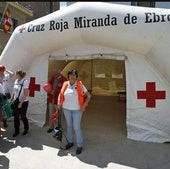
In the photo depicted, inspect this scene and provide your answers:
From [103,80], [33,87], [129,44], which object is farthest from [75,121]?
[103,80]

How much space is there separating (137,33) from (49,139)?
8.65 feet

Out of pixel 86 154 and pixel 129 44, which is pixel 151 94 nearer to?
pixel 129 44

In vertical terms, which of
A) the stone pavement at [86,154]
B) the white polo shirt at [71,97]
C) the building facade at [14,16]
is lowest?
Answer: the stone pavement at [86,154]

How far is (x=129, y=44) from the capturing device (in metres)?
5.48

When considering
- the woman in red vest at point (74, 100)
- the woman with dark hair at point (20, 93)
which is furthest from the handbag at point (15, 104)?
the woman in red vest at point (74, 100)

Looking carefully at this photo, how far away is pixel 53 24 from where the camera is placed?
5.88 m

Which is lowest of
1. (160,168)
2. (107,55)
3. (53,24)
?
(160,168)

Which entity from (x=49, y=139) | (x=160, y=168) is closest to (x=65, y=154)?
(x=49, y=139)

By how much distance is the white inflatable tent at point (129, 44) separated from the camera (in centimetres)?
526

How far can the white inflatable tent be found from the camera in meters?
5.26

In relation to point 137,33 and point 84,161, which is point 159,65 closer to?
point 137,33

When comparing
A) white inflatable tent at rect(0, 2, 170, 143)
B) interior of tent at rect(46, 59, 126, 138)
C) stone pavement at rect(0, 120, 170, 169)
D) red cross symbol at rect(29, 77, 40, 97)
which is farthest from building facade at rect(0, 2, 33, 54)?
stone pavement at rect(0, 120, 170, 169)

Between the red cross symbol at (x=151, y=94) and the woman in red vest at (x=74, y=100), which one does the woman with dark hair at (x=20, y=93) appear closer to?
the woman in red vest at (x=74, y=100)

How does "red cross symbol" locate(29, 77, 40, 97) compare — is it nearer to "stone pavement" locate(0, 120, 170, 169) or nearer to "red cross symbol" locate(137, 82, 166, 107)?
"stone pavement" locate(0, 120, 170, 169)
